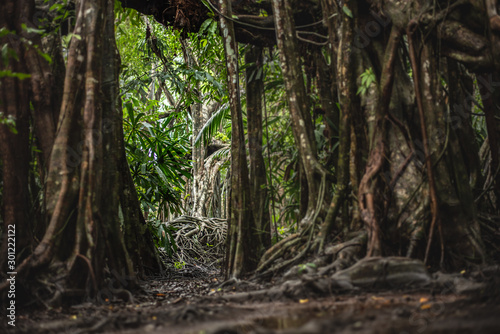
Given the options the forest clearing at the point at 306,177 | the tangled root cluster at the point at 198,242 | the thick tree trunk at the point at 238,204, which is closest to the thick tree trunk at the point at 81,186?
the forest clearing at the point at 306,177

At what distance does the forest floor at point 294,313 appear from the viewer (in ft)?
6.06

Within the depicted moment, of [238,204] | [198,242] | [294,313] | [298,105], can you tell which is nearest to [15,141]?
[238,204]

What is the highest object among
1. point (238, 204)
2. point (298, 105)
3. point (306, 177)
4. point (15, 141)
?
point (298, 105)

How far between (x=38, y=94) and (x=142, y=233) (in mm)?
1871

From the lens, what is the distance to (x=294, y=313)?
93.4 inches

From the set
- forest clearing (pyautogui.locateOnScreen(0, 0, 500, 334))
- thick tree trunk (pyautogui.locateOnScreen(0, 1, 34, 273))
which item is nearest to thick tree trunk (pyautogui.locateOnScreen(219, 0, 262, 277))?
forest clearing (pyautogui.locateOnScreen(0, 0, 500, 334))

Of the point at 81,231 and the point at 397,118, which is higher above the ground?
the point at 397,118

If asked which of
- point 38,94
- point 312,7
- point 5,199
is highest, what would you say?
point 312,7

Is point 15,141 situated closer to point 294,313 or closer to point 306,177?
point 306,177

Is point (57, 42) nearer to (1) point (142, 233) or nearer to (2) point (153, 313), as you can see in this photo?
(1) point (142, 233)

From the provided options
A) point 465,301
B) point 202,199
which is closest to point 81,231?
point 465,301

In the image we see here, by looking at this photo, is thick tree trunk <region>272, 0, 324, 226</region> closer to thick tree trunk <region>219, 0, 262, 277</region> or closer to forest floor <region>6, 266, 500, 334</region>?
thick tree trunk <region>219, 0, 262, 277</region>

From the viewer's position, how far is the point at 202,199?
8.80 m

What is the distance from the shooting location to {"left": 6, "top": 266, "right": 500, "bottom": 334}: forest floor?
185cm
